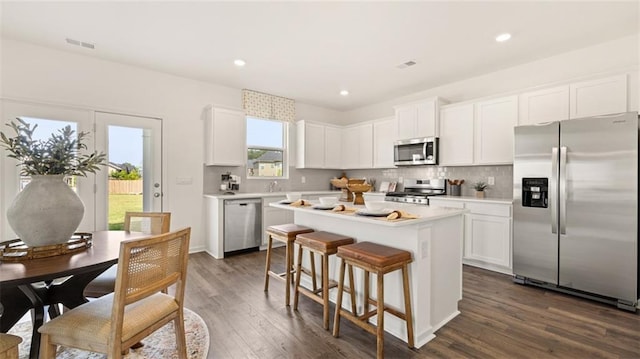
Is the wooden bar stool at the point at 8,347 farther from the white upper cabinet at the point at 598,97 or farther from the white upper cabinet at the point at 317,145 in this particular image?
the white upper cabinet at the point at 598,97

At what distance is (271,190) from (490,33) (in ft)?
13.2

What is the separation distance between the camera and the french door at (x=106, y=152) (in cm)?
324

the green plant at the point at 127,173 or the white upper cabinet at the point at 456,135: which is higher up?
the white upper cabinet at the point at 456,135

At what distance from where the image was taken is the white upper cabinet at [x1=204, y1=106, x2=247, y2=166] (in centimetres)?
448

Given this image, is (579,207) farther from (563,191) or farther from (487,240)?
(487,240)

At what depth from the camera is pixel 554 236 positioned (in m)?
2.98

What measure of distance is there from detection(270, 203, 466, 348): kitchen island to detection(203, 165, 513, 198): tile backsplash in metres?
2.10

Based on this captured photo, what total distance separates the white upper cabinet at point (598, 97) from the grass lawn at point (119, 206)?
561 centimetres

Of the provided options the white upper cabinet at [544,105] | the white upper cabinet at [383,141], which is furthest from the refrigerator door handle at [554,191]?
the white upper cabinet at [383,141]

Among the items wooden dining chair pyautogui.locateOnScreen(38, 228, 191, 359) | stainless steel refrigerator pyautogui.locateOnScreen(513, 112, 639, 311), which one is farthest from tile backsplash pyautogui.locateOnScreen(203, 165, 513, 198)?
wooden dining chair pyautogui.locateOnScreen(38, 228, 191, 359)

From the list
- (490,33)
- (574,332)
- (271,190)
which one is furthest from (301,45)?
(574,332)

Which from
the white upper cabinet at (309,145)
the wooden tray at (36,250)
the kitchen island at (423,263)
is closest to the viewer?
the wooden tray at (36,250)

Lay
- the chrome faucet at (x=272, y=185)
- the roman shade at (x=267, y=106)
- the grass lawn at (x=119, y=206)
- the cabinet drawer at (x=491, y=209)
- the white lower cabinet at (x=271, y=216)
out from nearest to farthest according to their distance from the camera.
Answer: the cabinet drawer at (x=491, y=209) < the grass lawn at (x=119, y=206) < the white lower cabinet at (x=271, y=216) < the roman shade at (x=267, y=106) < the chrome faucet at (x=272, y=185)

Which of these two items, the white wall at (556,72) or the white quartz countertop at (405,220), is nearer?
the white quartz countertop at (405,220)
